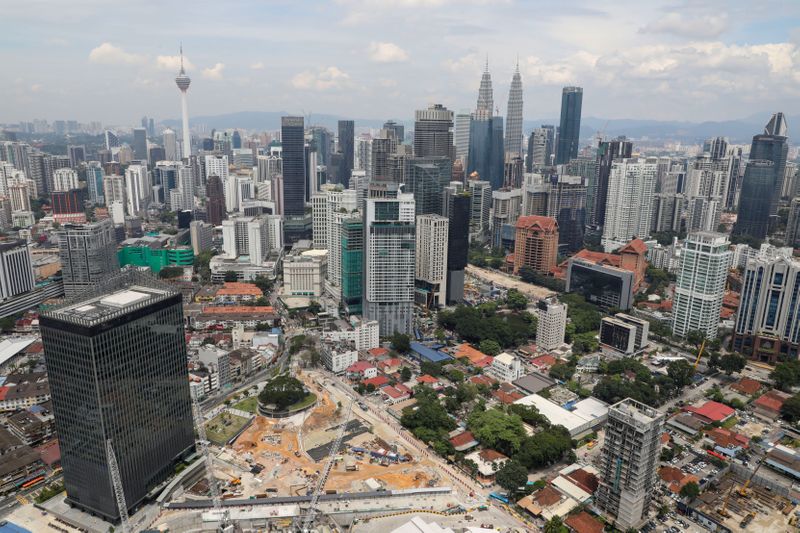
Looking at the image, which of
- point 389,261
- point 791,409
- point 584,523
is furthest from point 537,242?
point 584,523

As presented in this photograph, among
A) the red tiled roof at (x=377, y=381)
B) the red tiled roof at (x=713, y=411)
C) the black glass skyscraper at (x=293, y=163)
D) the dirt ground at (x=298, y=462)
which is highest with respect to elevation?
the black glass skyscraper at (x=293, y=163)

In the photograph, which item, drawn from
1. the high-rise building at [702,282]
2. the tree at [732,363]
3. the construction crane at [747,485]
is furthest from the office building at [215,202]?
the construction crane at [747,485]

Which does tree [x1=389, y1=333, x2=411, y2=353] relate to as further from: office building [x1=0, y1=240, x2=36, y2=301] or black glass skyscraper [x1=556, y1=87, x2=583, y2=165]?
black glass skyscraper [x1=556, y1=87, x2=583, y2=165]

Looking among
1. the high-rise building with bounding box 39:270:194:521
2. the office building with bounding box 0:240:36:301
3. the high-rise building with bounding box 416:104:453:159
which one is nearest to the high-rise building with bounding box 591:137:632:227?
the high-rise building with bounding box 416:104:453:159

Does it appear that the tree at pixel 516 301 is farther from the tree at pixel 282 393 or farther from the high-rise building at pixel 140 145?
the high-rise building at pixel 140 145

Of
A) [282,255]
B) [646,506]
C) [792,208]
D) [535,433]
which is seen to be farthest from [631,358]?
[792,208]

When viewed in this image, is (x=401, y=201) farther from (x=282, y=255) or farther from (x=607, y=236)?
(x=607, y=236)

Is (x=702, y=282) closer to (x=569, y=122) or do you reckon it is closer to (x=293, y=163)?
(x=293, y=163)
